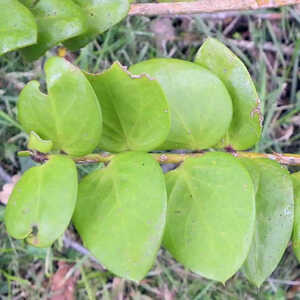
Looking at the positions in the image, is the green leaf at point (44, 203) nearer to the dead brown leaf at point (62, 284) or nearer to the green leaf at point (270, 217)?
the green leaf at point (270, 217)

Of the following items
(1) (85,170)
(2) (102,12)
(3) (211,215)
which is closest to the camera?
(3) (211,215)

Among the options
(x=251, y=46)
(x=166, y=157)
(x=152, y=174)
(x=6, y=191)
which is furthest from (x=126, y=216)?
(x=251, y=46)

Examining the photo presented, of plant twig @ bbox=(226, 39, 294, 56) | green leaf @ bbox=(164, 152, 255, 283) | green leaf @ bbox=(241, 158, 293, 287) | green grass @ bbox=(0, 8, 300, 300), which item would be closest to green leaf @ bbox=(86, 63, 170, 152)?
green leaf @ bbox=(164, 152, 255, 283)

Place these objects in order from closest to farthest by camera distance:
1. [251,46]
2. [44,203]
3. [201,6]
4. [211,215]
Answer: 1. [44,203]
2. [211,215]
3. [201,6]
4. [251,46]

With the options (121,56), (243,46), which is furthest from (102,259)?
(243,46)

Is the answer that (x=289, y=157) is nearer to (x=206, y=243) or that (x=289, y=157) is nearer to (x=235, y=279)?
(x=206, y=243)

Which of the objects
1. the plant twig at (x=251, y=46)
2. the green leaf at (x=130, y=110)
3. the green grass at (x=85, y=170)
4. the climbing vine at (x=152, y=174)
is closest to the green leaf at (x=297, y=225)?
the climbing vine at (x=152, y=174)

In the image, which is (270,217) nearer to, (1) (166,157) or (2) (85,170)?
(1) (166,157)

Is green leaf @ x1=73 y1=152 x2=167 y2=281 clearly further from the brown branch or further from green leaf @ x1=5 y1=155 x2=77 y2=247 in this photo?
the brown branch
